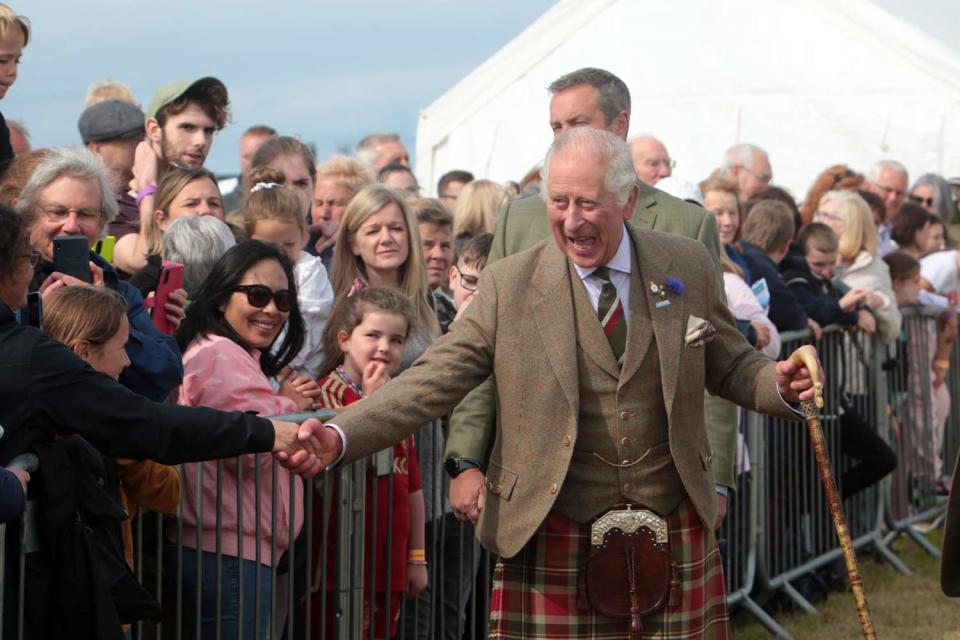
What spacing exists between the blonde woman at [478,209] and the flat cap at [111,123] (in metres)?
1.95

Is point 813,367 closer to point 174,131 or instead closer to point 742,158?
point 174,131

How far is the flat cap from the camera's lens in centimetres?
720

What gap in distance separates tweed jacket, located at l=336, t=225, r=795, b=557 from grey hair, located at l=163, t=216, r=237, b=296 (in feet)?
4.63

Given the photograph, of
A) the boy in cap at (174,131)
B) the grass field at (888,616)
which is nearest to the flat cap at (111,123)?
the boy in cap at (174,131)

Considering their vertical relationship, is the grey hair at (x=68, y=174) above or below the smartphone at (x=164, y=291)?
above

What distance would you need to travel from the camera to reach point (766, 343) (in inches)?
300

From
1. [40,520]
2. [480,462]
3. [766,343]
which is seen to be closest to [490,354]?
[480,462]

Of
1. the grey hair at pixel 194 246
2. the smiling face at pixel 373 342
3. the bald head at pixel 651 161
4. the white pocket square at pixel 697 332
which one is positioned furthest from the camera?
the bald head at pixel 651 161

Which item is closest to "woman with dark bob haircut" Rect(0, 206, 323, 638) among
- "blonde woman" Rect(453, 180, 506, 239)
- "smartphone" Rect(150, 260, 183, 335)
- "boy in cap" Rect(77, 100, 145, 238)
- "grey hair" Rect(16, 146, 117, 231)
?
"smartphone" Rect(150, 260, 183, 335)

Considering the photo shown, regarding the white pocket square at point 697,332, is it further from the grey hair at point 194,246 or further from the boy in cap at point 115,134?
the boy in cap at point 115,134

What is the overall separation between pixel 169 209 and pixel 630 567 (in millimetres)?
2655

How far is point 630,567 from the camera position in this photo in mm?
4332

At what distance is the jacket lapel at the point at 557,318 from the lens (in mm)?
4305

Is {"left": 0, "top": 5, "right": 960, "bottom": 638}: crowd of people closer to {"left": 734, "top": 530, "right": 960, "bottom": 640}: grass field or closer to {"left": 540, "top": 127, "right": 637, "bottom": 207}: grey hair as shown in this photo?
{"left": 540, "top": 127, "right": 637, "bottom": 207}: grey hair
